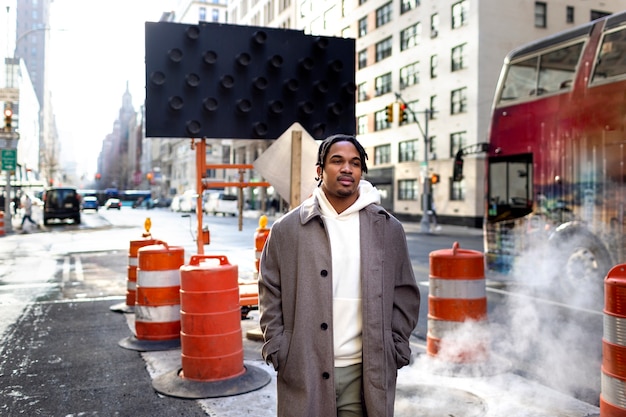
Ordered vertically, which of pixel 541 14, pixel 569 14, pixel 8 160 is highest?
pixel 541 14

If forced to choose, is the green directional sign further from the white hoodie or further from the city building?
the white hoodie

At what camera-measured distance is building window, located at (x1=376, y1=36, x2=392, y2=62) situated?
43438 mm

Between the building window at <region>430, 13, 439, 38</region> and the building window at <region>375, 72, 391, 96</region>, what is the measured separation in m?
6.16

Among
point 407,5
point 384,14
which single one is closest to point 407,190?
point 407,5

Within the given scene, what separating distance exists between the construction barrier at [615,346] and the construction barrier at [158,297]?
421cm

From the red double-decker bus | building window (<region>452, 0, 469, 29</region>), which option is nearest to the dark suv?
building window (<region>452, 0, 469, 29</region>)

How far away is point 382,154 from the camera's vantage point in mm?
44969

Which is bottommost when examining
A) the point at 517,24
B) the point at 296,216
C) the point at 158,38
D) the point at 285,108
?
the point at 296,216

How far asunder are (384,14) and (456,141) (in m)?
13.0

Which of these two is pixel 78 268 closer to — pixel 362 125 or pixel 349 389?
pixel 349 389

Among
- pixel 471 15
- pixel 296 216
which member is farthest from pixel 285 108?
pixel 471 15

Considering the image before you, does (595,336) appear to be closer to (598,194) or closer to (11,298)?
(598,194)

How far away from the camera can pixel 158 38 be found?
6609 millimetres

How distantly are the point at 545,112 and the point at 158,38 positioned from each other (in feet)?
24.1
